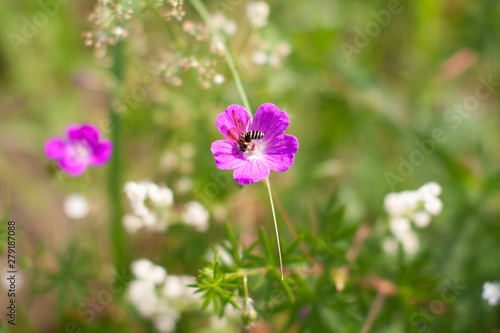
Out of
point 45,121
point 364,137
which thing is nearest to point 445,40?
point 364,137

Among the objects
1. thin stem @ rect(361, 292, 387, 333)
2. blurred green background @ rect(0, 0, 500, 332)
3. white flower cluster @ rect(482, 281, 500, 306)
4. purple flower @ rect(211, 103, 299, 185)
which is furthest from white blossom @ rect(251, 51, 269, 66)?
white flower cluster @ rect(482, 281, 500, 306)

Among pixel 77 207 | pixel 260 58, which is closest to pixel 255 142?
pixel 260 58

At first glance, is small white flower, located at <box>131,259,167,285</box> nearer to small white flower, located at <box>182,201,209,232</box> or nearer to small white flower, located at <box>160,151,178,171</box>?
small white flower, located at <box>182,201,209,232</box>

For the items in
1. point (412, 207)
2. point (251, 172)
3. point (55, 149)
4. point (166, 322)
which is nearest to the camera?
point (251, 172)

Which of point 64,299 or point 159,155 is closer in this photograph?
point 64,299

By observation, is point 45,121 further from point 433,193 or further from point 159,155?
point 433,193

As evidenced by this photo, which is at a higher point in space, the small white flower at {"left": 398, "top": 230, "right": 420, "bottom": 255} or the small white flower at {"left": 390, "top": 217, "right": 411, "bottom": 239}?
the small white flower at {"left": 398, "top": 230, "right": 420, "bottom": 255}

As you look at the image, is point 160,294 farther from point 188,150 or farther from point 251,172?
point 251,172
